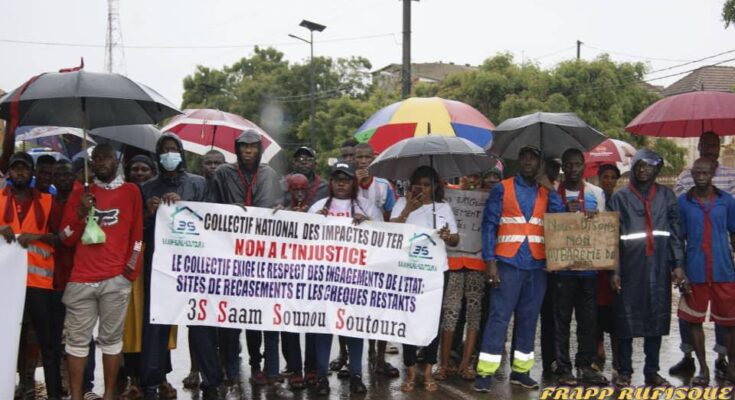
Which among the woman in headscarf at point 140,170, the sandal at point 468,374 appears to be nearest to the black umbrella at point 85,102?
the woman in headscarf at point 140,170

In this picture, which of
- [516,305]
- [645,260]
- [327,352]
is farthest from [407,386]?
[645,260]

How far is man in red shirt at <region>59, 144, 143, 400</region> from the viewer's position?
241 inches

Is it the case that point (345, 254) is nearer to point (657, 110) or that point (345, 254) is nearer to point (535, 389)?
point (535, 389)

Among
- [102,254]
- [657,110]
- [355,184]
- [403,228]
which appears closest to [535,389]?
[403,228]

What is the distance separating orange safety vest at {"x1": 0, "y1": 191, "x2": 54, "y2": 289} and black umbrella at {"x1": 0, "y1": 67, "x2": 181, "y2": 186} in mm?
510

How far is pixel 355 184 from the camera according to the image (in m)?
7.22

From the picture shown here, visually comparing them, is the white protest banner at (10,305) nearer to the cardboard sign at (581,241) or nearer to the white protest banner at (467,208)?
the white protest banner at (467,208)

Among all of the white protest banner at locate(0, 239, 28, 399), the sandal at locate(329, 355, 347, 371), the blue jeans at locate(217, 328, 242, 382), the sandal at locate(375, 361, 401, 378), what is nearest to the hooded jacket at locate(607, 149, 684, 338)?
the sandal at locate(375, 361, 401, 378)

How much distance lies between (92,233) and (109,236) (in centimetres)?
14

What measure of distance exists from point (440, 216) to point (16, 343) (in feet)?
11.7

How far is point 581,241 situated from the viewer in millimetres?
7012

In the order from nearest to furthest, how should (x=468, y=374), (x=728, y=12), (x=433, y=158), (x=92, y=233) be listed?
(x=92, y=233)
(x=468, y=374)
(x=433, y=158)
(x=728, y=12)

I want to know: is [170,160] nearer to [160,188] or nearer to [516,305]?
[160,188]

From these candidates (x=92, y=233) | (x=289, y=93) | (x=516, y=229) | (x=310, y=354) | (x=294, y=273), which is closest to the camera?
(x=92, y=233)
